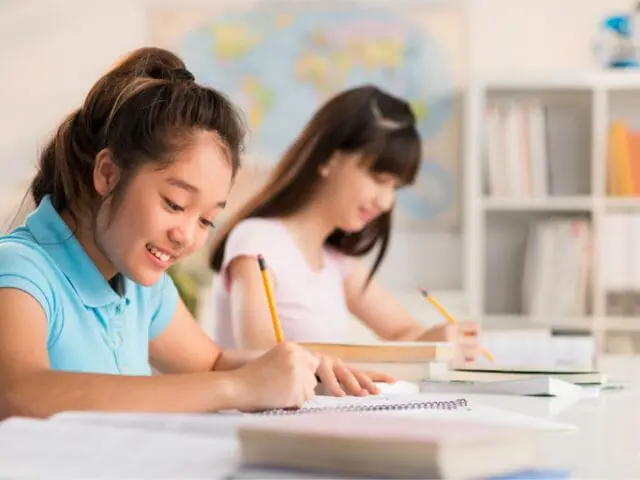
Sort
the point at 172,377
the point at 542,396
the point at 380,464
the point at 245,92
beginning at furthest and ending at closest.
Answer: the point at 245,92 → the point at 542,396 → the point at 172,377 → the point at 380,464

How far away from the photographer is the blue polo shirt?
49.1 inches

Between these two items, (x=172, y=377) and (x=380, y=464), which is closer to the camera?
(x=380, y=464)

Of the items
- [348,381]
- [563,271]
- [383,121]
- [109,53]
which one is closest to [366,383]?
[348,381]

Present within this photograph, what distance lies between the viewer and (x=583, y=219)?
146 inches

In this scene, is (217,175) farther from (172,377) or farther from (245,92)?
(245,92)

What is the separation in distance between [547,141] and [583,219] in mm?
303

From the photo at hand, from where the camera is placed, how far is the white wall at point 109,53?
3.79m

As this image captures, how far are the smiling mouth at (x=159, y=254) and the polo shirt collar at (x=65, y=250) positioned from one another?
0.30ft

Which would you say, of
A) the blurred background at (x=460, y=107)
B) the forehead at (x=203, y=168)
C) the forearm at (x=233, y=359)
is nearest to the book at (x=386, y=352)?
the forearm at (x=233, y=359)

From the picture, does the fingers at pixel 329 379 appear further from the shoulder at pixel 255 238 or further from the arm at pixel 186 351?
the shoulder at pixel 255 238

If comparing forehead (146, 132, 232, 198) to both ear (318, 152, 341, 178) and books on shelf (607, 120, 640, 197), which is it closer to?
ear (318, 152, 341, 178)

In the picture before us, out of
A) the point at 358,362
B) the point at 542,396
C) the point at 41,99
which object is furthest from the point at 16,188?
the point at 542,396

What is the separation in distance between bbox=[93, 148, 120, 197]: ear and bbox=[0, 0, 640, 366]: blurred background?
226cm

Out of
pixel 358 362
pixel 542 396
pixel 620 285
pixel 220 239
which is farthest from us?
pixel 620 285
